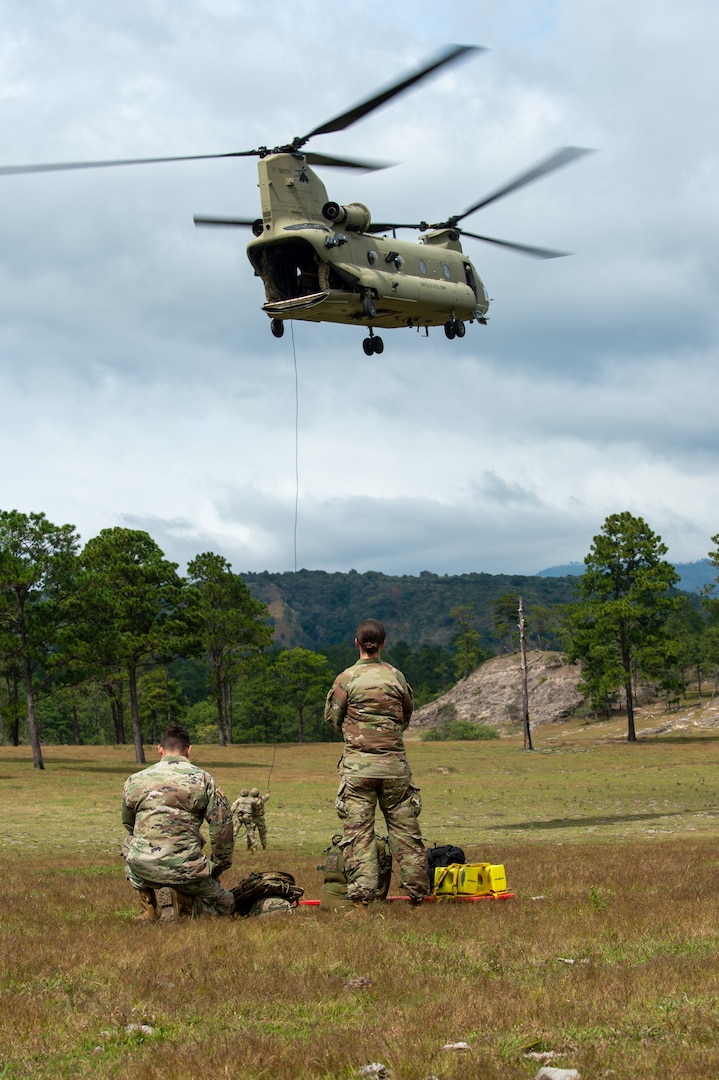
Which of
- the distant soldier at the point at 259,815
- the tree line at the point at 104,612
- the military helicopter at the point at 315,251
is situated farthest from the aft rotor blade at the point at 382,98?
the tree line at the point at 104,612

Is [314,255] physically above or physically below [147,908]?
above

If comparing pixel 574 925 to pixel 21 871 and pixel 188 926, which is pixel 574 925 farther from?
pixel 21 871

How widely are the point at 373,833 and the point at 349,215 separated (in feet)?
73.0

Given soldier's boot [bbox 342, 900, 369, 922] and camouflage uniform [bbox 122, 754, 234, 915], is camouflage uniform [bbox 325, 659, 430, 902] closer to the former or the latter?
soldier's boot [bbox 342, 900, 369, 922]

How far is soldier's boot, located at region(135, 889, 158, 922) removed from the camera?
1005 centimetres

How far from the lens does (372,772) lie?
1128 centimetres

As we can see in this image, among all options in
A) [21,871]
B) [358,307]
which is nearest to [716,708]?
[358,307]

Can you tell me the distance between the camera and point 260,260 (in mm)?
29703

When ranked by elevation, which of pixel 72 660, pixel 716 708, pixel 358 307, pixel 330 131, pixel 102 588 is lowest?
pixel 716 708

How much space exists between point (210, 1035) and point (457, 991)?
1613 mm

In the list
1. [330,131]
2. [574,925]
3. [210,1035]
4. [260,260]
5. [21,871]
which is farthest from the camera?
[260,260]

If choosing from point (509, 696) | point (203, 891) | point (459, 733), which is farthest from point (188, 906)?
point (509, 696)

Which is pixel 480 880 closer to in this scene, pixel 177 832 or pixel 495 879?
pixel 495 879

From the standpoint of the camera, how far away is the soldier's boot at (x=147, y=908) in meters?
10.1
